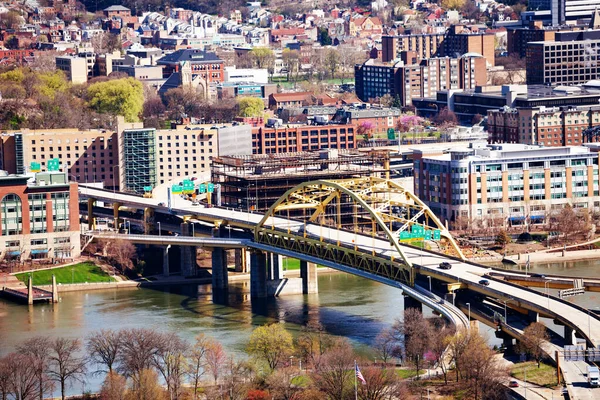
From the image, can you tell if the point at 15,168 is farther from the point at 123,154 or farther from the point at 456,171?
the point at 456,171

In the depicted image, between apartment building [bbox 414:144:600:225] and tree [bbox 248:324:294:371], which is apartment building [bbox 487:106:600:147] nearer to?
apartment building [bbox 414:144:600:225]

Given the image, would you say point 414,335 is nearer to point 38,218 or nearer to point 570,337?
point 570,337

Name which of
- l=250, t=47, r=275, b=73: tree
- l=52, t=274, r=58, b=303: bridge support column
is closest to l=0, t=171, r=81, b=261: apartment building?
l=52, t=274, r=58, b=303: bridge support column

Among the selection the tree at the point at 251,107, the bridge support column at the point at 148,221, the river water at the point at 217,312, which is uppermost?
the tree at the point at 251,107

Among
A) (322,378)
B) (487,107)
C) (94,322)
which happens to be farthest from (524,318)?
(487,107)

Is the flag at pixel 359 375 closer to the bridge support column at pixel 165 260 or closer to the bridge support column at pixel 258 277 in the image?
the bridge support column at pixel 258 277

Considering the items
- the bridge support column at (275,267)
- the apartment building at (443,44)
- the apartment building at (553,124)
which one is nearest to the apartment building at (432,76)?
the apartment building at (443,44)

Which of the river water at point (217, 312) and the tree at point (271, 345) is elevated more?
the tree at point (271, 345)
